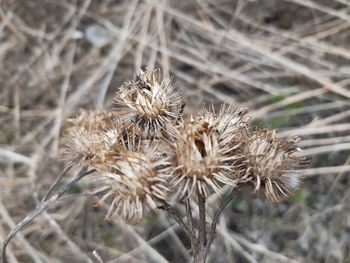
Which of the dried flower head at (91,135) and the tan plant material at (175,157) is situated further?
the dried flower head at (91,135)

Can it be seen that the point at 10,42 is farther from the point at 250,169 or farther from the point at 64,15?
the point at 250,169

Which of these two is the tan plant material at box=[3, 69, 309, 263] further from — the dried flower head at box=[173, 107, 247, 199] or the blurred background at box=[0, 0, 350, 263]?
the blurred background at box=[0, 0, 350, 263]

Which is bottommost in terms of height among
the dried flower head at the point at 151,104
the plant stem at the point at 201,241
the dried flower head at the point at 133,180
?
the plant stem at the point at 201,241

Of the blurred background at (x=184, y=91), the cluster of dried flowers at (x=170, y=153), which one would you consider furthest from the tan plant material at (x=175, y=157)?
the blurred background at (x=184, y=91)

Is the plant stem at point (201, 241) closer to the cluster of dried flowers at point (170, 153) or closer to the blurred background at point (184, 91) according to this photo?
the cluster of dried flowers at point (170, 153)

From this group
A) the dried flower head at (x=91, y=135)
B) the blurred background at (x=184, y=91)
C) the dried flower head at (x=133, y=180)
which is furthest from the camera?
the blurred background at (x=184, y=91)

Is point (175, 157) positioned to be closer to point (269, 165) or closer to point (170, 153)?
point (170, 153)

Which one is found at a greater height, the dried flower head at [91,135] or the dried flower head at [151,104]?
the dried flower head at [151,104]

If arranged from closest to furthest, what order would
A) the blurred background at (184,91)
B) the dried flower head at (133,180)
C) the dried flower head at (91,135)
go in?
the dried flower head at (133,180) → the dried flower head at (91,135) → the blurred background at (184,91)
